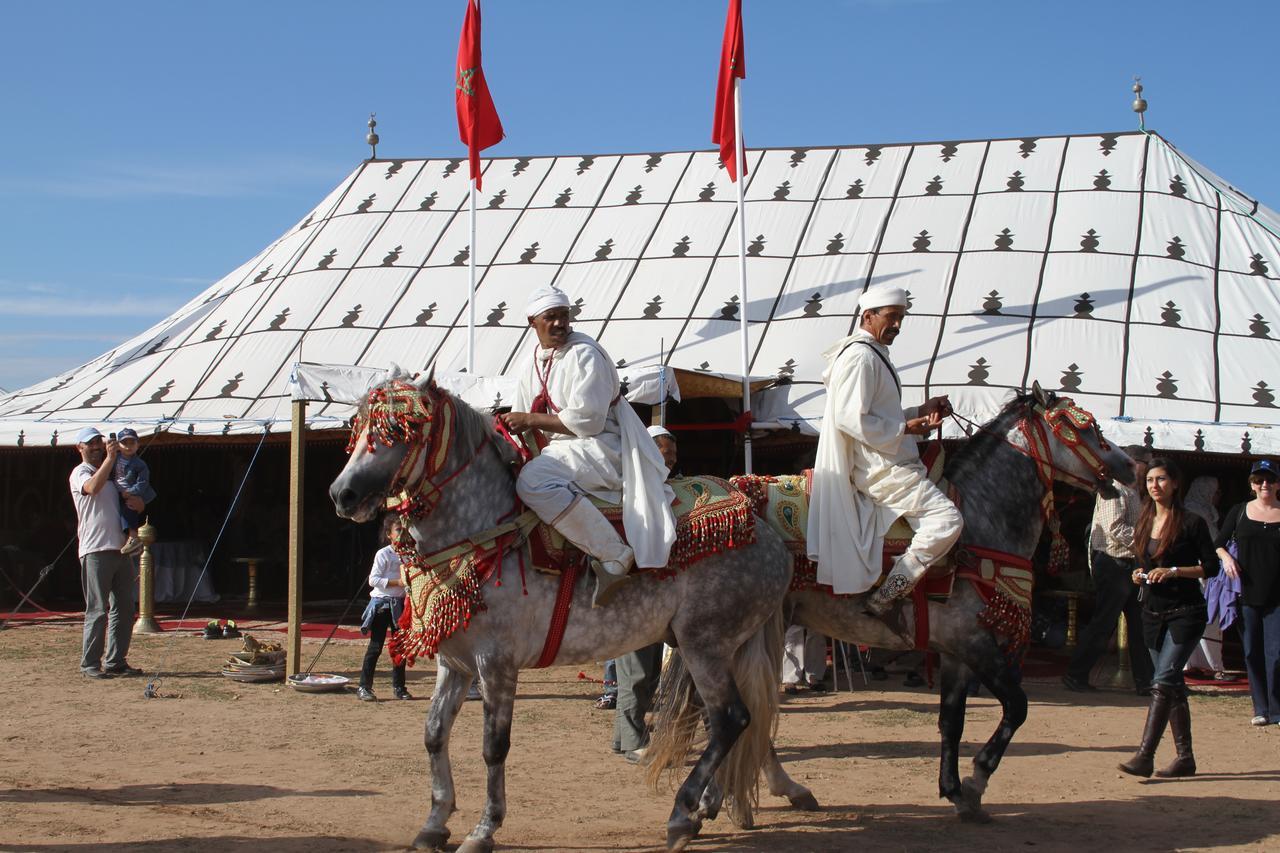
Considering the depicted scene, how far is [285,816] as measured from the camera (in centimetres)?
561

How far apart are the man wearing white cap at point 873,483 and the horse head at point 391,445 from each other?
175cm

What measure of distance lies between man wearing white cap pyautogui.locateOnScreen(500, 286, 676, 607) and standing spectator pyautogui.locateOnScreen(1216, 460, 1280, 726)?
14.4ft

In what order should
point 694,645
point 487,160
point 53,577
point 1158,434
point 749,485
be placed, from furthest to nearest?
point 487,160 → point 53,577 → point 1158,434 → point 749,485 → point 694,645

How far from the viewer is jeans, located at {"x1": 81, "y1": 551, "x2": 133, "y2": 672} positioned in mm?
9586

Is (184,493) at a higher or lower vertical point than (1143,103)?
lower

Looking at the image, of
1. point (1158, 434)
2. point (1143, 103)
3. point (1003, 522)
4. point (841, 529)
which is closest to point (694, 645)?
point (841, 529)

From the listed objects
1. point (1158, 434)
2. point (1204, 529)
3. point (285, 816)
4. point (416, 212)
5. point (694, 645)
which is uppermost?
point (416, 212)

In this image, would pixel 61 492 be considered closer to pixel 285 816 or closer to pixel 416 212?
pixel 416 212

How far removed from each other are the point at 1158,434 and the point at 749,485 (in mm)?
5226

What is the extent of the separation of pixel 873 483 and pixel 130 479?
274 inches

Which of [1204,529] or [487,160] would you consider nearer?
[1204,529]

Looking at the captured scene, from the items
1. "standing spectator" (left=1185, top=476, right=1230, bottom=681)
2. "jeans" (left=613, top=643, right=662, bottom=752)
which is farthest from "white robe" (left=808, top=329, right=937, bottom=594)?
"standing spectator" (left=1185, top=476, right=1230, bottom=681)

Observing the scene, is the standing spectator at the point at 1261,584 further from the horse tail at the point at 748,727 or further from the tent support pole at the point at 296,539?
the tent support pole at the point at 296,539

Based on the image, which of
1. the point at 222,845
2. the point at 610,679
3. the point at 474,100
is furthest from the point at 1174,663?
the point at 474,100
